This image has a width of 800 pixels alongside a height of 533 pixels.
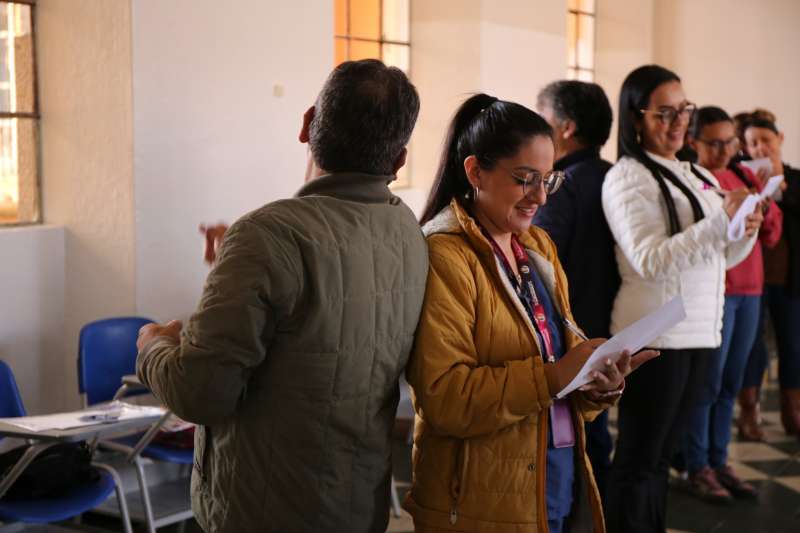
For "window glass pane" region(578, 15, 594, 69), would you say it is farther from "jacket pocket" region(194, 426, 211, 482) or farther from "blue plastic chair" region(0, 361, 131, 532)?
"jacket pocket" region(194, 426, 211, 482)

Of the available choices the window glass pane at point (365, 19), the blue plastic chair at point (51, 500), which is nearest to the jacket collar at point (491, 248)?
the blue plastic chair at point (51, 500)

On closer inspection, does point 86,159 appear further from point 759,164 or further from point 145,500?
point 759,164

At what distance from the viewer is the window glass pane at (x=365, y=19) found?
20.5ft

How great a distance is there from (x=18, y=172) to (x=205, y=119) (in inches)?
31.8

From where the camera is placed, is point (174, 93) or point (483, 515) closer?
point (483, 515)

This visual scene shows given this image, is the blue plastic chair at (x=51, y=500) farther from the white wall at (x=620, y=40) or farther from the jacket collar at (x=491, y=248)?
the white wall at (x=620, y=40)

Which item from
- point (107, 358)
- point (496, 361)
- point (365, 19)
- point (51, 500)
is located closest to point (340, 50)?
point (365, 19)

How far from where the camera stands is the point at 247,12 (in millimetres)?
4602

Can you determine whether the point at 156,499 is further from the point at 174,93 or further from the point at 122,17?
the point at 122,17

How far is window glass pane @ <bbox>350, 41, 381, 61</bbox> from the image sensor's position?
6.24 m

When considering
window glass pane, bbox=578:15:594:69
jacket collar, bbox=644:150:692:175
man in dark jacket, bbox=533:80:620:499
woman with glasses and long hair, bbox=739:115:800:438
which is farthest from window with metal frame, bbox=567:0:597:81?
jacket collar, bbox=644:150:692:175

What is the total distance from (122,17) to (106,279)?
107 centimetres

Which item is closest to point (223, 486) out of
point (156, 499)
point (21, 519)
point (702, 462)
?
point (21, 519)

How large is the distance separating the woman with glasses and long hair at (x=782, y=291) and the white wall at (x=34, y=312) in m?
3.71
